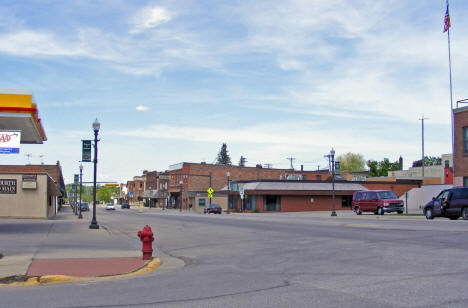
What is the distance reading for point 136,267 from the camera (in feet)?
39.5

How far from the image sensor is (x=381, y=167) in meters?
136

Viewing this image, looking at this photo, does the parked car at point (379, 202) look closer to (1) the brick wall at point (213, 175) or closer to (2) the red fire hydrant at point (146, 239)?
(2) the red fire hydrant at point (146, 239)

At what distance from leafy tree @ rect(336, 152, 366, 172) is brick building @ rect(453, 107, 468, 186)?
331 ft

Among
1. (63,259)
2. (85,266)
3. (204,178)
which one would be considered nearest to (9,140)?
(63,259)

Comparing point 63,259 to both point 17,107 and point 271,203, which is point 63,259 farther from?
point 271,203

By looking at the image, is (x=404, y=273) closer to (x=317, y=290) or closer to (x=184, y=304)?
(x=317, y=290)

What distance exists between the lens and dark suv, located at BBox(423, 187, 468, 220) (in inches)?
1065

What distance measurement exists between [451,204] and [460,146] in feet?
41.0

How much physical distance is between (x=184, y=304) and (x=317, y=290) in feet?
7.64

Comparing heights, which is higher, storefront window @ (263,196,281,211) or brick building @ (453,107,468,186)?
brick building @ (453,107,468,186)

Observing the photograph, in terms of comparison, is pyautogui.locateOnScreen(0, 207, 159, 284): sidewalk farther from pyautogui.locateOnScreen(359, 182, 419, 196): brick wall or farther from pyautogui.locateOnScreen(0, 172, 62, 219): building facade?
pyautogui.locateOnScreen(359, 182, 419, 196): brick wall

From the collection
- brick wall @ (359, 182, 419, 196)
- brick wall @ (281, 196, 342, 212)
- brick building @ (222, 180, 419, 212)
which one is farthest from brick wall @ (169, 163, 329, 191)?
brick wall @ (359, 182, 419, 196)

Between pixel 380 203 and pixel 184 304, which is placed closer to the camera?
pixel 184 304

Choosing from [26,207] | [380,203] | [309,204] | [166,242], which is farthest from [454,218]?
[309,204]
